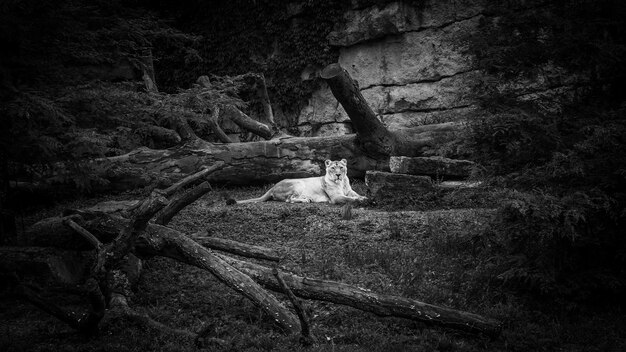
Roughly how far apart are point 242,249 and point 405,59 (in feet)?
48.3

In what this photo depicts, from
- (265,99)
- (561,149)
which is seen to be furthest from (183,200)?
(265,99)

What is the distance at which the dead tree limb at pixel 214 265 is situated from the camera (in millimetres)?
6348

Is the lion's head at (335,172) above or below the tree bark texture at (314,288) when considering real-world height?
above

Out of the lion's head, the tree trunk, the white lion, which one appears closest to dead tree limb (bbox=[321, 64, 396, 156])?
the tree trunk

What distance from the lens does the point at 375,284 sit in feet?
25.4

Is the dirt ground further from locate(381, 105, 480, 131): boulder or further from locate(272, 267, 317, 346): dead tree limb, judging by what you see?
locate(381, 105, 480, 131): boulder

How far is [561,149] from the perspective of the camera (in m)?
7.05

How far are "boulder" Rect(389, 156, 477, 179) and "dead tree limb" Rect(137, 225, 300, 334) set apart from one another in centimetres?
669

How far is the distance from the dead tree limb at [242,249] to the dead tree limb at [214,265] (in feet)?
1.99

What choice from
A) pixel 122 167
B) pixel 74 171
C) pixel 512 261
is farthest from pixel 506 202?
pixel 122 167

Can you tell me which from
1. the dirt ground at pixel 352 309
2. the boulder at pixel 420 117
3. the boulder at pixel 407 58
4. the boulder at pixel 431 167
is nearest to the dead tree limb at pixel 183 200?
the dirt ground at pixel 352 309

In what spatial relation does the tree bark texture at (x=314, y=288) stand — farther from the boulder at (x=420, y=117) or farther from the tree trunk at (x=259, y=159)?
the boulder at (x=420, y=117)

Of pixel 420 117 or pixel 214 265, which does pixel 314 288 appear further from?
pixel 420 117

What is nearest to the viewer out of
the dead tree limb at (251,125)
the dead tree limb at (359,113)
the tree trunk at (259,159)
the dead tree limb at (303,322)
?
the dead tree limb at (303,322)
